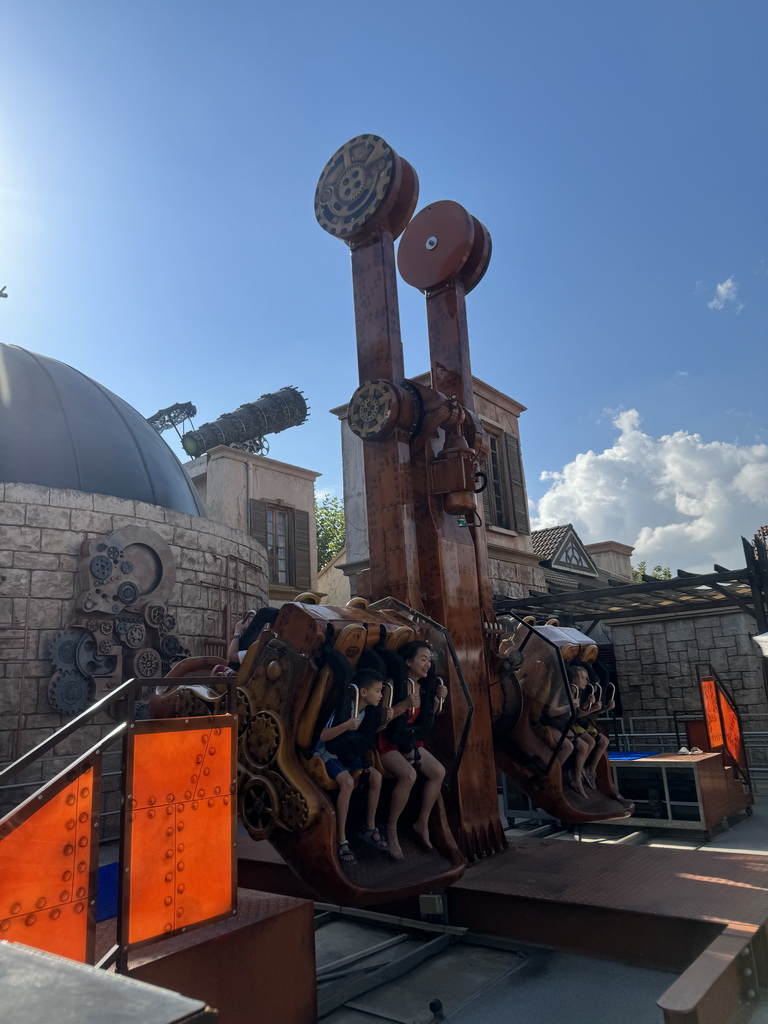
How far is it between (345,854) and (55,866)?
227cm

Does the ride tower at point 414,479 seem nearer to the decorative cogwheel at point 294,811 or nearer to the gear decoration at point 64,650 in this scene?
the decorative cogwheel at point 294,811

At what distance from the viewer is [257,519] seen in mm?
20906

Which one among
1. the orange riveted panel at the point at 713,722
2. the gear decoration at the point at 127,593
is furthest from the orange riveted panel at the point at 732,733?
the gear decoration at the point at 127,593

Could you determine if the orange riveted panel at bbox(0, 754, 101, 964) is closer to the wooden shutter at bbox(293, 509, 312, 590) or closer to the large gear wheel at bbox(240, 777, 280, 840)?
the large gear wheel at bbox(240, 777, 280, 840)

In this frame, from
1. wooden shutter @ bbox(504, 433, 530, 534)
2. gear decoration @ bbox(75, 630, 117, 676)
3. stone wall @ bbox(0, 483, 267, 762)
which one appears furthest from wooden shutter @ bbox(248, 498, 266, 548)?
gear decoration @ bbox(75, 630, 117, 676)

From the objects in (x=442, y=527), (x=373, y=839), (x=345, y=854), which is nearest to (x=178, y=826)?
(x=345, y=854)

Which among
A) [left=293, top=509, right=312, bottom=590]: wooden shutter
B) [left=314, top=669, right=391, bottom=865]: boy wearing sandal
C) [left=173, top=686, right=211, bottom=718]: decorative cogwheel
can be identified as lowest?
[left=314, top=669, right=391, bottom=865]: boy wearing sandal

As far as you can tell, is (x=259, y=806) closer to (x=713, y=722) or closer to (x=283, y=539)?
(x=713, y=722)

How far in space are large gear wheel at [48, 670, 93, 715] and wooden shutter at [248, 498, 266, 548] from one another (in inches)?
442

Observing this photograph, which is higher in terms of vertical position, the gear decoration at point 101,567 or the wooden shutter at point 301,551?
the wooden shutter at point 301,551

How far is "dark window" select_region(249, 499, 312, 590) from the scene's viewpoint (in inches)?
811

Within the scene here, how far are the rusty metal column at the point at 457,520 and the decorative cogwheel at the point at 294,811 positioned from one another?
219 centimetres

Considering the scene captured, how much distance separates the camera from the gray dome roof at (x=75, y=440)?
1128 centimetres

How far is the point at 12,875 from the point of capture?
267 cm
